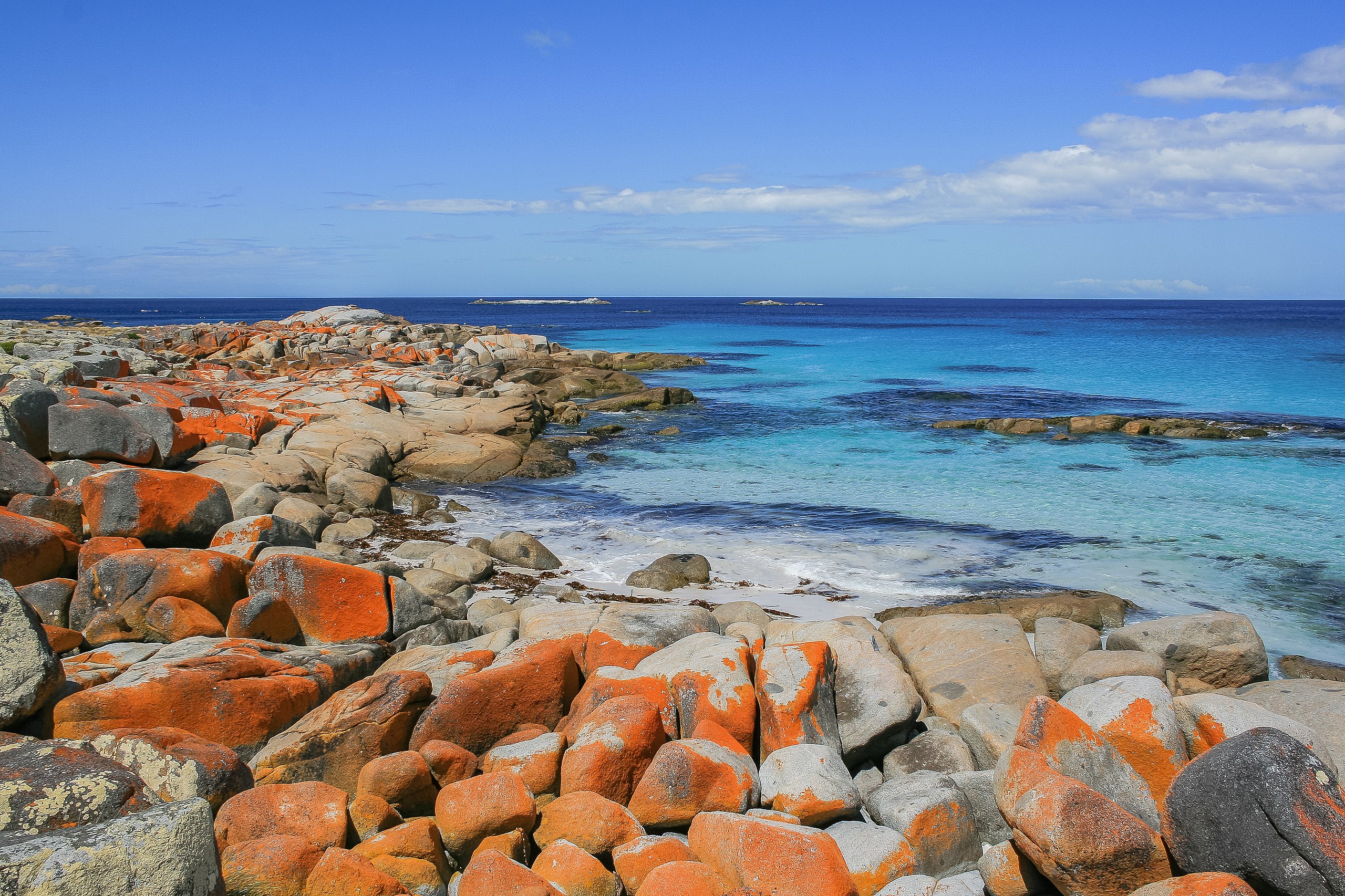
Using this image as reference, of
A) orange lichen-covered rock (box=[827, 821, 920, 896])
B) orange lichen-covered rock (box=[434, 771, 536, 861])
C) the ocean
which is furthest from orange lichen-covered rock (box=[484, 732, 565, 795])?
the ocean

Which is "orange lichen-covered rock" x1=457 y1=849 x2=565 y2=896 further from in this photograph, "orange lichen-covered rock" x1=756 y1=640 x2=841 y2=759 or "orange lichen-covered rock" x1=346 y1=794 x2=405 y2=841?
"orange lichen-covered rock" x1=756 y1=640 x2=841 y2=759

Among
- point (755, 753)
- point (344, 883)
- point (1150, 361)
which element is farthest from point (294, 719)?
point (1150, 361)

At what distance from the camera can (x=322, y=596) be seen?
7.64 metres

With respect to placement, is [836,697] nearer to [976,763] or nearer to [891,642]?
[976,763]

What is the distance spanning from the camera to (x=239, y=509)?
1111 cm

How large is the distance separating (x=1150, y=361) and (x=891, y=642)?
48.1m

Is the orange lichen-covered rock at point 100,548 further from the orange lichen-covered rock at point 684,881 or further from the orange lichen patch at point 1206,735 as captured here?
the orange lichen patch at point 1206,735

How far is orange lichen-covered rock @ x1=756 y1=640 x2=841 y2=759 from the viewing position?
606 centimetres

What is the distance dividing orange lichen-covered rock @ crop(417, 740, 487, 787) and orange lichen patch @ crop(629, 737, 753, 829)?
1162 mm

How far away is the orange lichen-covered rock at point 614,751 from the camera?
5285 mm

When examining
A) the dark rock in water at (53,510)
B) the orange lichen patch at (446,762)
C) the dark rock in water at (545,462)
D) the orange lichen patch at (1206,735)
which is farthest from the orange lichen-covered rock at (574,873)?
the dark rock in water at (545,462)

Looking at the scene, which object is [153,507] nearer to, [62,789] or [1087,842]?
[62,789]

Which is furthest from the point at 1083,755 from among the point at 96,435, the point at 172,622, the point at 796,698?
the point at 96,435

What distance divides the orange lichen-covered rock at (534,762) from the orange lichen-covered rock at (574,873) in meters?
0.70
